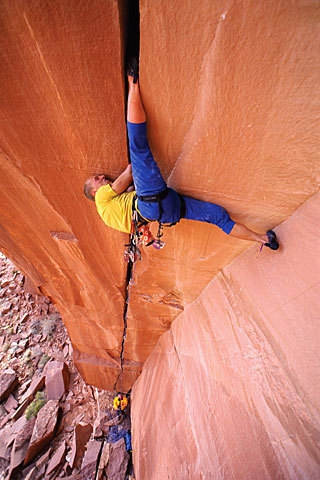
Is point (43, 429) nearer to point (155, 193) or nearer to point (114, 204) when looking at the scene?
point (114, 204)

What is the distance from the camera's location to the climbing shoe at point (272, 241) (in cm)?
170

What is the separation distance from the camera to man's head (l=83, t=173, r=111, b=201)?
1.82 meters

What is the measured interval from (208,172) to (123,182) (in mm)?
664

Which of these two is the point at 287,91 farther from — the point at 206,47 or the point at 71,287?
the point at 71,287

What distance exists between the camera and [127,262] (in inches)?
109

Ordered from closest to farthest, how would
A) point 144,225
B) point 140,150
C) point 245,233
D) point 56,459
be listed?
point 140,150, point 245,233, point 144,225, point 56,459

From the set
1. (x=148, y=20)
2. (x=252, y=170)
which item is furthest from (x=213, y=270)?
(x=148, y=20)

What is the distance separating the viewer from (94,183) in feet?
5.99

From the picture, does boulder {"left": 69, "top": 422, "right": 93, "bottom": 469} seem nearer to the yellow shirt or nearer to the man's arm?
the yellow shirt

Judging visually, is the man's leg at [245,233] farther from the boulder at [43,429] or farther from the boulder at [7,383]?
the boulder at [7,383]

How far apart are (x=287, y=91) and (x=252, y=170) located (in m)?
0.47

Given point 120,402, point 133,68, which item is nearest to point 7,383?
point 120,402

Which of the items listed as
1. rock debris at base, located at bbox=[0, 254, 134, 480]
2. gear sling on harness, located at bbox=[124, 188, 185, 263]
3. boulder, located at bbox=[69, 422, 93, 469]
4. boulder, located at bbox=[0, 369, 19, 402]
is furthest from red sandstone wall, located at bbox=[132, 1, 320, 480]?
boulder, located at bbox=[0, 369, 19, 402]

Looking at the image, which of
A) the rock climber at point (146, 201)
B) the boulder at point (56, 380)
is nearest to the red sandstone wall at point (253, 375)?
the rock climber at point (146, 201)
